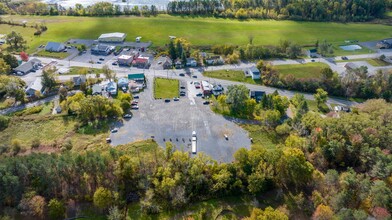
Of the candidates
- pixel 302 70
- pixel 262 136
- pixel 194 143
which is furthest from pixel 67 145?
pixel 302 70

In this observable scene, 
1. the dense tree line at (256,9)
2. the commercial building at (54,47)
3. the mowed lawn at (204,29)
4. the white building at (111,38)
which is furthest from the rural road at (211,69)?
the dense tree line at (256,9)

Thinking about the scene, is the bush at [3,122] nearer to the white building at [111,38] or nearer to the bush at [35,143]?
the bush at [35,143]

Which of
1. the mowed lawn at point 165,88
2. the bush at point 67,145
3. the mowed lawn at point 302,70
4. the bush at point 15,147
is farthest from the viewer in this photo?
the mowed lawn at point 302,70

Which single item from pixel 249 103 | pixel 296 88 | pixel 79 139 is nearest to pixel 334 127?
pixel 249 103

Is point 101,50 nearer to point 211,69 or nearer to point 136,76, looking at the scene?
point 136,76

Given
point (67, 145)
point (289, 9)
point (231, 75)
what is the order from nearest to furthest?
point (67, 145) → point (231, 75) → point (289, 9)
